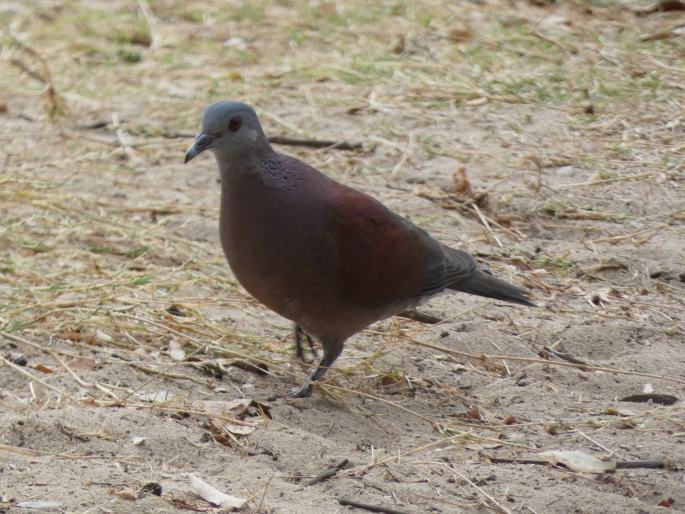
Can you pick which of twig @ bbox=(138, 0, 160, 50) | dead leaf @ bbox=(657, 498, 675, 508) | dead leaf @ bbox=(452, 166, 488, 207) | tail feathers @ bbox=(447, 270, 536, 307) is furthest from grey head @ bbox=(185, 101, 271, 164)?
twig @ bbox=(138, 0, 160, 50)

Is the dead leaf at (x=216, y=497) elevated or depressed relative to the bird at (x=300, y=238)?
depressed

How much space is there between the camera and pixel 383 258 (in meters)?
4.11

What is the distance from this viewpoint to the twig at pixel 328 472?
130 inches

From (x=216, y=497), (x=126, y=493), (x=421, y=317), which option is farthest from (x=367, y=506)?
(x=421, y=317)

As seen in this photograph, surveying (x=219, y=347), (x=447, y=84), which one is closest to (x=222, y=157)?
(x=219, y=347)

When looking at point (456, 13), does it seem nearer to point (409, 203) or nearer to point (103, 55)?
point (103, 55)

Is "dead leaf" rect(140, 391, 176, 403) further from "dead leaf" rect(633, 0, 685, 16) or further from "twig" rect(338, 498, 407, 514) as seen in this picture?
"dead leaf" rect(633, 0, 685, 16)

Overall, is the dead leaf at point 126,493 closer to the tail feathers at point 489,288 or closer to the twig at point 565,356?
the tail feathers at point 489,288

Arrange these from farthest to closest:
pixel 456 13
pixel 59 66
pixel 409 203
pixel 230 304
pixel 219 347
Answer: pixel 456 13 → pixel 59 66 → pixel 409 203 → pixel 230 304 → pixel 219 347

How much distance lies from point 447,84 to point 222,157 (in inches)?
126

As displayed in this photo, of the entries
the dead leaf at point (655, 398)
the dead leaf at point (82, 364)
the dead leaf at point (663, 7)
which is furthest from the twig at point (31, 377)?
the dead leaf at point (663, 7)

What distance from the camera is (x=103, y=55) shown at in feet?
26.1

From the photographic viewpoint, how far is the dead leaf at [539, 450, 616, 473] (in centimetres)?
343

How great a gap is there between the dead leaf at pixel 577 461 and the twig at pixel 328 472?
0.60 metres
